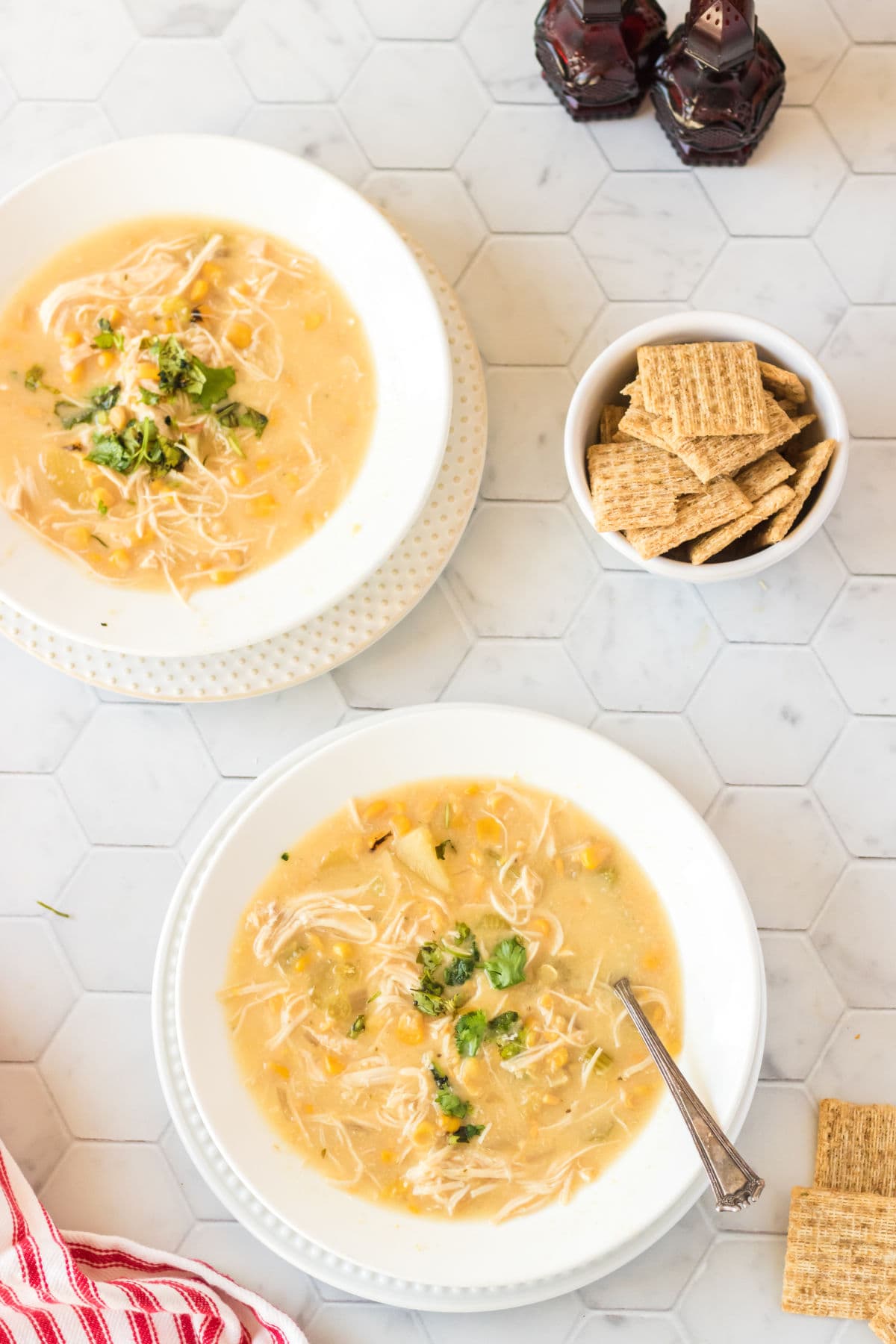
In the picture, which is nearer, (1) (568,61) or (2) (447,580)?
(1) (568,61)

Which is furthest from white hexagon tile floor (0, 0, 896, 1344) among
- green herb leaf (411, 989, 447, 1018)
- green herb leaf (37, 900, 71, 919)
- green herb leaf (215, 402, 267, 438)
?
green herb leaf (411, 989, 447, 1018)

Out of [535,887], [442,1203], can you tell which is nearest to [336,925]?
[535,887]

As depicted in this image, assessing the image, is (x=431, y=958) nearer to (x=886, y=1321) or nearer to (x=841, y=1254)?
(x=841, y=1254)

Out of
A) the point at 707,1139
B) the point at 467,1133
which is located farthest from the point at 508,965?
the point at 707,1139

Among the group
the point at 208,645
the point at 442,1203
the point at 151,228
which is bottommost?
the point at 442,1203

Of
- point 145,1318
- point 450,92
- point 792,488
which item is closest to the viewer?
point 792,488

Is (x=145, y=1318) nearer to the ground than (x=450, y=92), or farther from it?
nearer to the ground

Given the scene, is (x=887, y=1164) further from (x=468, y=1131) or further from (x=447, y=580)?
(x=447, y=580)

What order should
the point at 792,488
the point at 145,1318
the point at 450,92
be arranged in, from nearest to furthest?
the point at 792,488 → the point at 145,1318 → the point at 450,92
